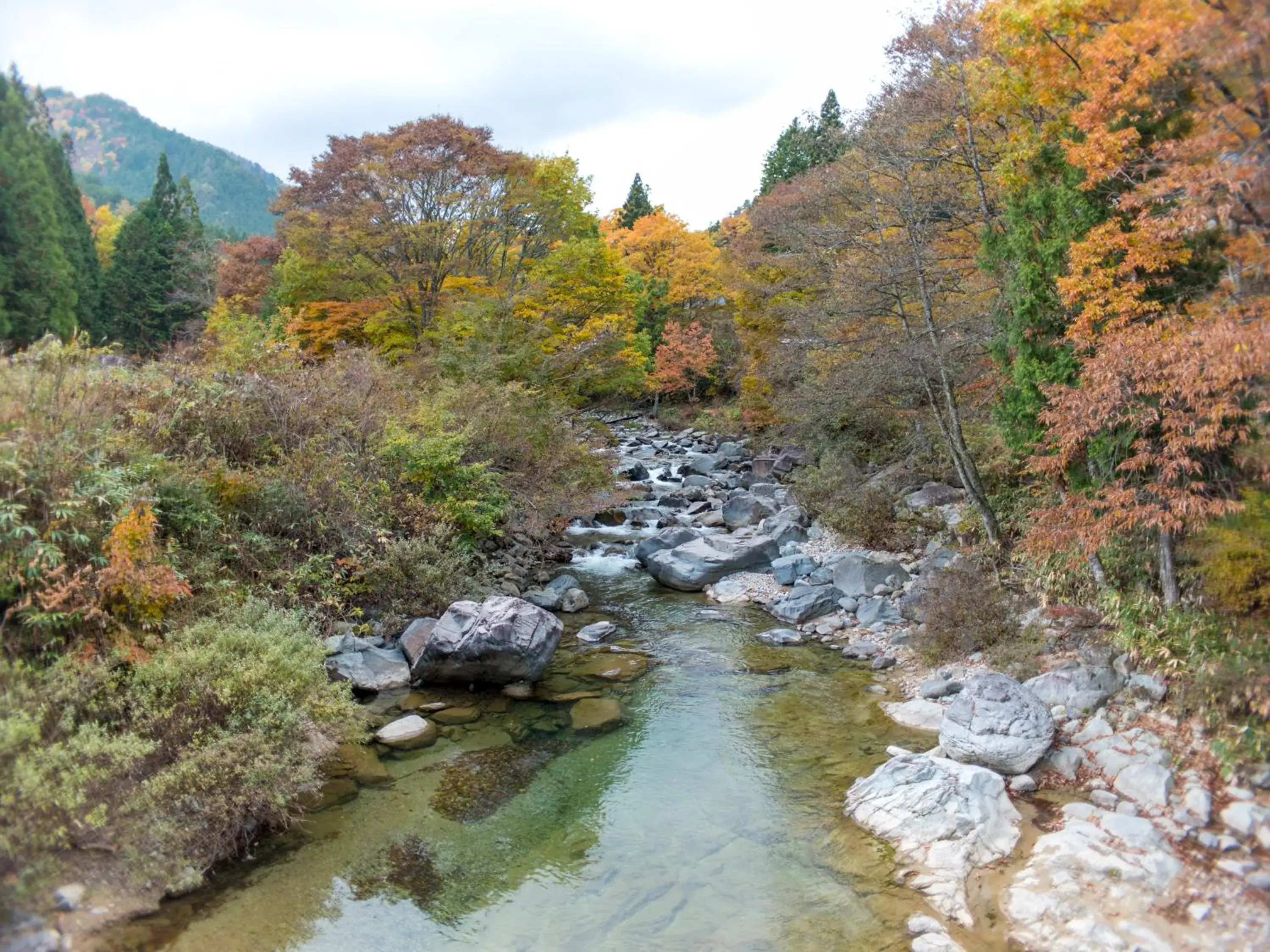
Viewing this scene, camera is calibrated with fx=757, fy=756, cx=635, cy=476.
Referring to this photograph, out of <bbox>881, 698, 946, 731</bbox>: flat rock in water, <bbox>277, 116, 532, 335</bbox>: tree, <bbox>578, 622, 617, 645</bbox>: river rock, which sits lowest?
<bbox>881, 698, 946, 731</bbox>: flat rock in water

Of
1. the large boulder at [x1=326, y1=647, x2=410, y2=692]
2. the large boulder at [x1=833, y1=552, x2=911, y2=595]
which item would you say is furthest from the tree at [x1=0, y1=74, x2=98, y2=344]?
the large boulder at [x1=833, y1=552, x2=911, y2=595]

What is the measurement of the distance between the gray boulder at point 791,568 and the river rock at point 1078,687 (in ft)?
20.5

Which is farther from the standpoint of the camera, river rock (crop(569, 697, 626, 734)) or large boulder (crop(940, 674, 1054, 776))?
river rock (crop(569, 697, 626, 734))

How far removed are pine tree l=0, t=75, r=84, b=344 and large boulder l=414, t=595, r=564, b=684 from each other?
2027 cm

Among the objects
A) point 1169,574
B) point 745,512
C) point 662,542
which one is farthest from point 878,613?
point 745,512

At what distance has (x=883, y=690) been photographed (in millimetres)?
10125

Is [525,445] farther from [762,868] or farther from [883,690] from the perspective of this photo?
[762,868]

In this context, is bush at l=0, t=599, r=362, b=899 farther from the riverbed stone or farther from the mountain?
the mountain

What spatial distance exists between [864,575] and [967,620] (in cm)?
334

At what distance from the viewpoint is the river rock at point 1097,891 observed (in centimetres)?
525

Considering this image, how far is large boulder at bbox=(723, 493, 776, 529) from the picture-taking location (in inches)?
764

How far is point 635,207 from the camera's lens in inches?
1944

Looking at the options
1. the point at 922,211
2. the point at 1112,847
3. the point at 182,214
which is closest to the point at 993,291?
the point at 922,211

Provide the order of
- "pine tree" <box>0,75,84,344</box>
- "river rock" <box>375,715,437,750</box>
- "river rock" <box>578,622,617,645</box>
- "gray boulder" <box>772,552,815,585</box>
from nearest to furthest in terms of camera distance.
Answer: "river rock" <box>375,715,437,750</box>
"river rock" <box>578,622,617,645</box>
"gray boulder" <box>772,552,815,585</box>
"pine tree" <box>0,75,84,344</box>
